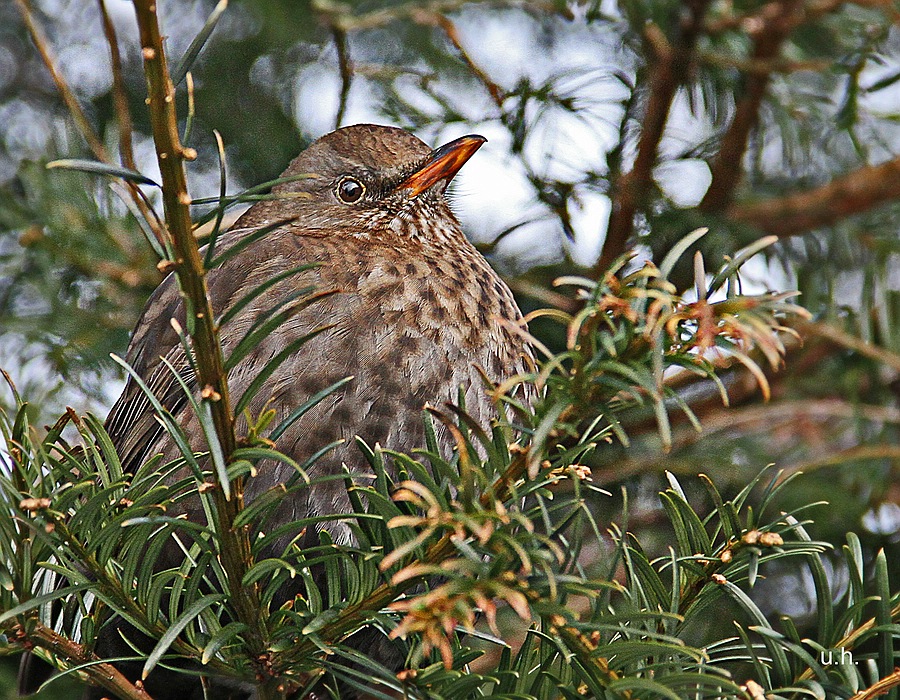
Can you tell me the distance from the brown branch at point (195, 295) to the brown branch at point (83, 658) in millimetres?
200

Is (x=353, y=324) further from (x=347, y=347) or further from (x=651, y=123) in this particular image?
(x=651, y=123)

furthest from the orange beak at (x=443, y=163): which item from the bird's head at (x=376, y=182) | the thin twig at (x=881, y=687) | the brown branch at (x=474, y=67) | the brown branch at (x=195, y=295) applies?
the thin twig at (x=881, y=687)

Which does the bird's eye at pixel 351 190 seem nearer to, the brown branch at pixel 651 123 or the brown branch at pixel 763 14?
the brown branch at pixel 651 123

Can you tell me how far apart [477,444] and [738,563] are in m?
0.73

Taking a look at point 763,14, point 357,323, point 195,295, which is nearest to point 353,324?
point 357,323

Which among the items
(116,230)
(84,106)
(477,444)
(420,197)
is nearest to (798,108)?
(420,197)

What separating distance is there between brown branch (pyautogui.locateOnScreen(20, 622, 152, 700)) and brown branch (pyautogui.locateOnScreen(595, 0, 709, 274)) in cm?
144

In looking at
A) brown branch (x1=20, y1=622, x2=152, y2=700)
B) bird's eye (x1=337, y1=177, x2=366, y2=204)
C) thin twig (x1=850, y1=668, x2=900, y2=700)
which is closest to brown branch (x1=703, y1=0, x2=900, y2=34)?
bird's eye (x1=337, y1=177, x2=366, y2=204)

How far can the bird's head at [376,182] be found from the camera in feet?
8.11

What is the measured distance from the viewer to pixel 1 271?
259cm

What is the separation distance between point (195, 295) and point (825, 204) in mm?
1978

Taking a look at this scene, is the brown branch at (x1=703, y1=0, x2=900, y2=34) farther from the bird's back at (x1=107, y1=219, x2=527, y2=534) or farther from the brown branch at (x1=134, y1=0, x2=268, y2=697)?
the brown branch at (x1=134, y1=0, x2=268, y2=697)

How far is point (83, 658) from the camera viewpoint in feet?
3.99

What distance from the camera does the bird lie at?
73.5 inches
